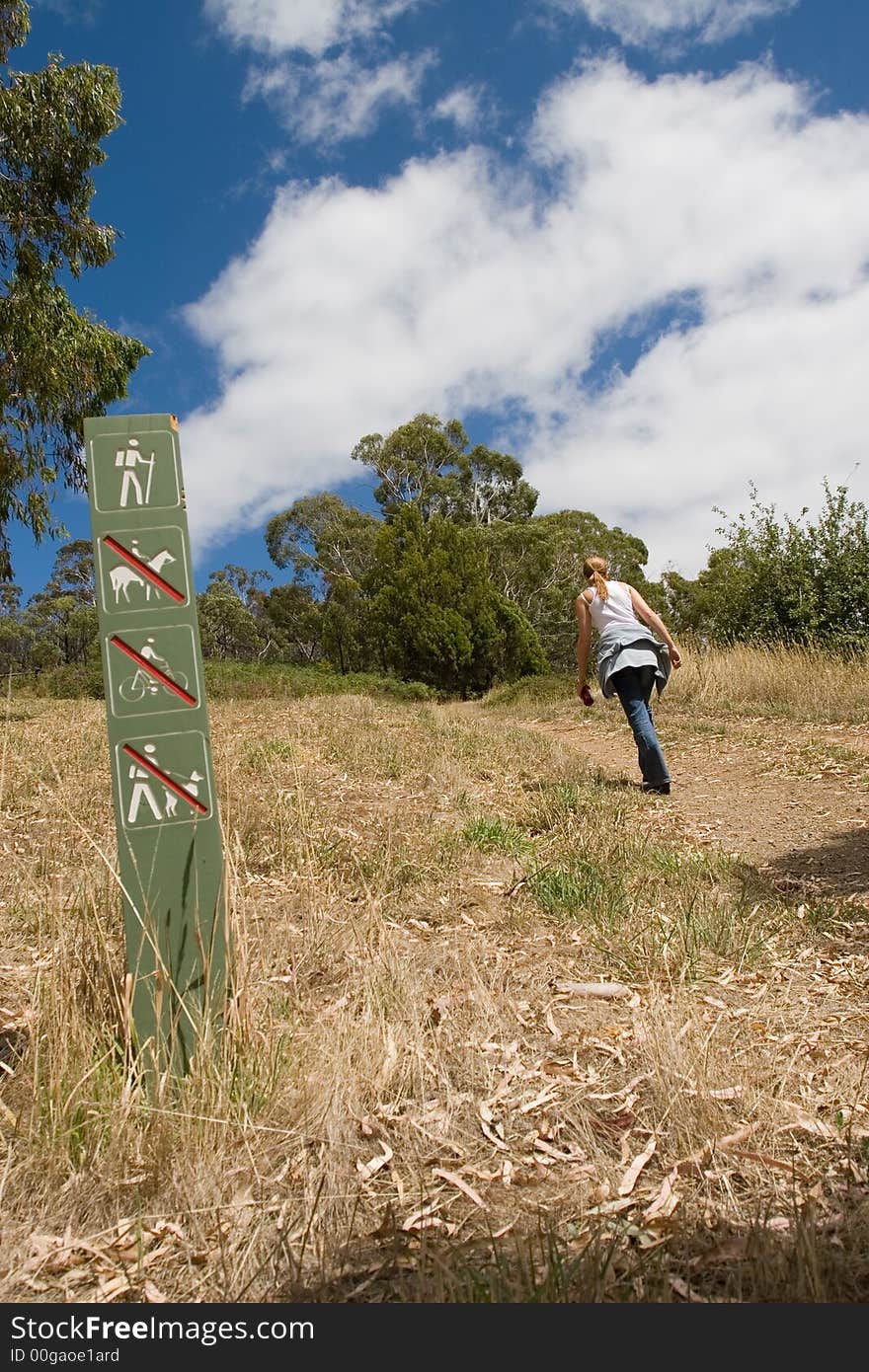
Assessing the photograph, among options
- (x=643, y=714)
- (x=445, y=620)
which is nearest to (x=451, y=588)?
(x=445, y=620)

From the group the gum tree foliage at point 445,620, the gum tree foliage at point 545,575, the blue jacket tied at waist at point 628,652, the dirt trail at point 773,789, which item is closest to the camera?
the dirt trail at point 773,789

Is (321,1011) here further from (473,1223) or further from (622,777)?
(622,777)

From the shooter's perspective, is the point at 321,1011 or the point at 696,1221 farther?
the point at 321,1011

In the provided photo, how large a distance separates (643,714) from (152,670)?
17.1ft

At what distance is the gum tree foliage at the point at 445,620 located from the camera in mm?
25859

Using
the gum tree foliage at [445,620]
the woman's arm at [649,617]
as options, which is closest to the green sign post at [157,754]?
the woman's arm at [649,617]

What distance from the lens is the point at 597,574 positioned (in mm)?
7488

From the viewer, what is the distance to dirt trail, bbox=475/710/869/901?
5078mm

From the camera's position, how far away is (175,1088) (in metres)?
2.37

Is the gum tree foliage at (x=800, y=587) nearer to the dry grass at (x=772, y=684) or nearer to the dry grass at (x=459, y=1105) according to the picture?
the dry grass at (x=772, y=684)

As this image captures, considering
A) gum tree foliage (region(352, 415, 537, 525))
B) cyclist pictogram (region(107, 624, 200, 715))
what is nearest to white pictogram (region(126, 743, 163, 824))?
cyclist pictogram (region(107, 624, 200, 715))

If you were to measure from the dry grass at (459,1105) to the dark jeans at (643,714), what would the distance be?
294 centimetres

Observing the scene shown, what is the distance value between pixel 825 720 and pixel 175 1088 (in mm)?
9932

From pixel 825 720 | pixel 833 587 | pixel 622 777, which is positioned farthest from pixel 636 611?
pixel 833 587
